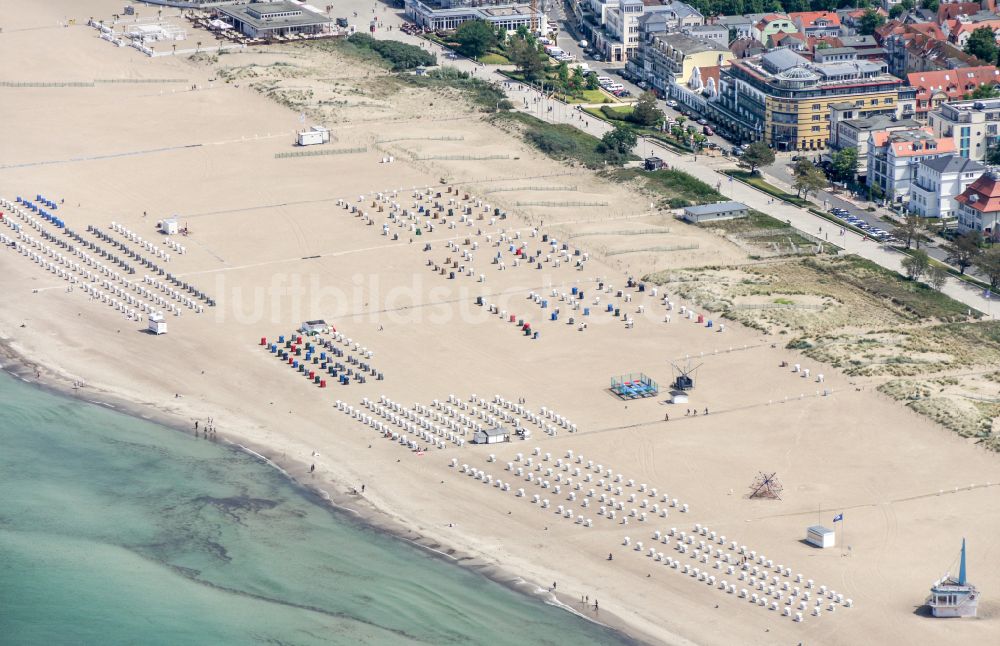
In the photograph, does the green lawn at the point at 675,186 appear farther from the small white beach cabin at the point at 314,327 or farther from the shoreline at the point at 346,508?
the shoreline at the point at 346,508

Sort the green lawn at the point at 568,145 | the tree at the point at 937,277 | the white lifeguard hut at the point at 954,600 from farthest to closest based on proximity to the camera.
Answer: the green lawn at the point at 568,145 → the tree at the point at 937,277 → the white lifeguard hut at the point at 954,600

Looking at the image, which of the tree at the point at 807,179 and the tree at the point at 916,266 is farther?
the tree at the point at 807,179

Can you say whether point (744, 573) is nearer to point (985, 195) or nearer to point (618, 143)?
point (985, 195)

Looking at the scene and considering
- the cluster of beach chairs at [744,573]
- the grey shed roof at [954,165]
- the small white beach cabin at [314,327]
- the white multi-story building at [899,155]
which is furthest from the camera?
the white multi-story building at [899,155]

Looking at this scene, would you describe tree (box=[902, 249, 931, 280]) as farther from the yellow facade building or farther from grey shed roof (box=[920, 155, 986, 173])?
the yellow facade building

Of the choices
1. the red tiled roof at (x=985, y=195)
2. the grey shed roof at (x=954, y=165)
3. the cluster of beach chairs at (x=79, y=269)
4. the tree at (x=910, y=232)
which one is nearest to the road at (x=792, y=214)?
the tree at (x=910, y=232)

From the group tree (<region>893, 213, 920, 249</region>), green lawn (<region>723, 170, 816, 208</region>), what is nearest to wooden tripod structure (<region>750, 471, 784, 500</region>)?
tree (<region>893, 213, 920, 249</region>)

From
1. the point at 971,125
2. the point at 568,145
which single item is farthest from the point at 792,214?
the point at 568,145
